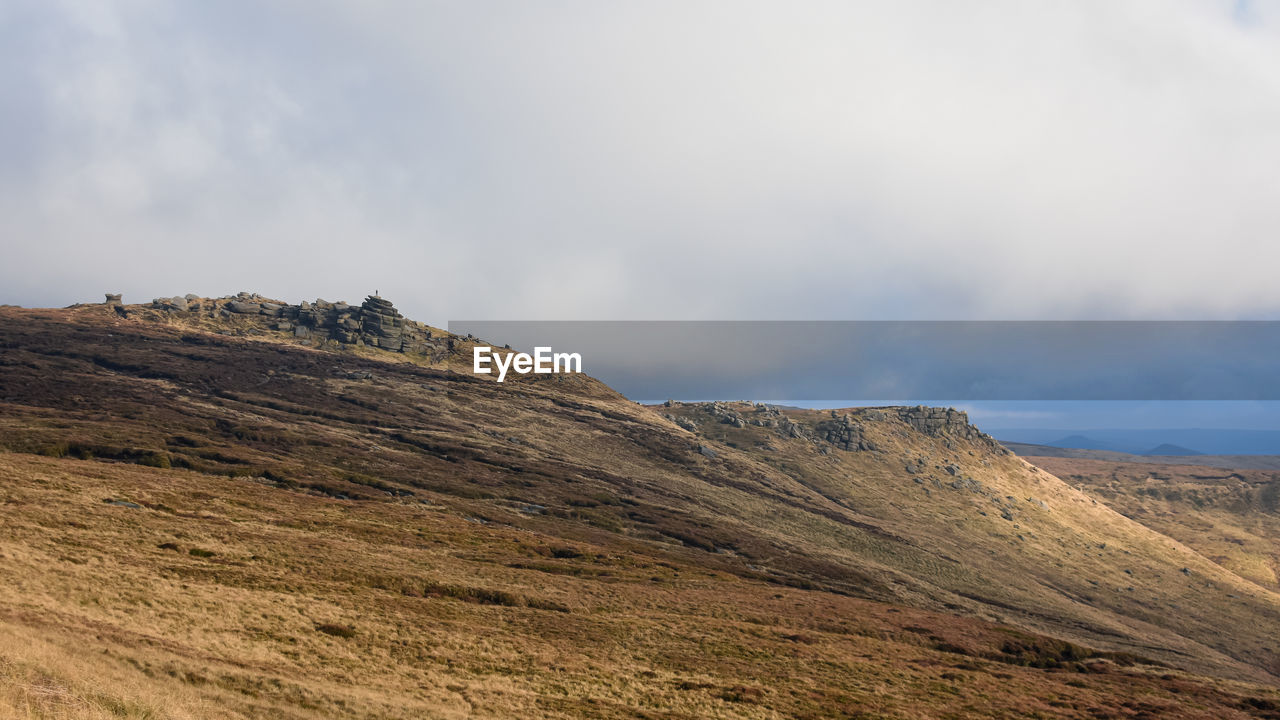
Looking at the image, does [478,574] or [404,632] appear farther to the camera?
[478,574]

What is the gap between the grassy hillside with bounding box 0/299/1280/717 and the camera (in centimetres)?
3728

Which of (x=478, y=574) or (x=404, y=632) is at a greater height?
(x=404, y=632)

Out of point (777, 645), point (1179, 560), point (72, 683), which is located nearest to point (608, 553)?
point (777, 645)

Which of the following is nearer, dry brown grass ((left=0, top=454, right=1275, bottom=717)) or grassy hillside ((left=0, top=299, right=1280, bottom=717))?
dry brown grass ((left=0, top=454, right=1275, bottom=717))

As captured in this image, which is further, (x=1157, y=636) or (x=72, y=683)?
(x=1157, y=636)

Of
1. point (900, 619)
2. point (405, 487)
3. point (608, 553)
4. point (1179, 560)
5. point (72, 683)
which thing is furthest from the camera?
point (1179, 560)

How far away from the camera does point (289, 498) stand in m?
82.4

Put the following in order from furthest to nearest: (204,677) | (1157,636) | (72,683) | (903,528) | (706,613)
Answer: (903,528)
(1157,636)
(706,613)
(204,677)
(72,683)

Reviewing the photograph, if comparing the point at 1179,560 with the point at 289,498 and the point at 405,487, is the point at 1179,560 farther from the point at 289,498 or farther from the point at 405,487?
the point at 289,498

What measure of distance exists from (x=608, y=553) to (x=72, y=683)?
225 feet

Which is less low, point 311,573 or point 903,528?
point 311,573

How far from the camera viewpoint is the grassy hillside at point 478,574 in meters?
37.3

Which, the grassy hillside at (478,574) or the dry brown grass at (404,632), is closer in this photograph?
the dry brown grass at (404,632)

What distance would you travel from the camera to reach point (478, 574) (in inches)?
2606
